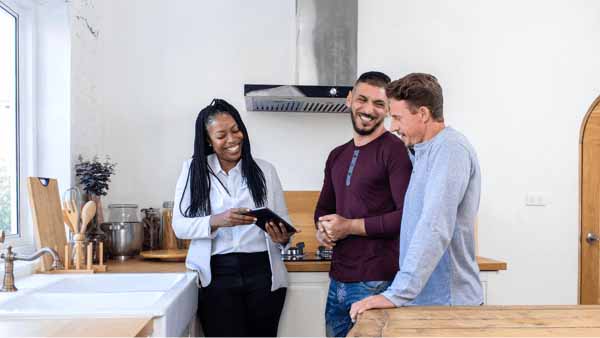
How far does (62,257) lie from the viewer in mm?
2328

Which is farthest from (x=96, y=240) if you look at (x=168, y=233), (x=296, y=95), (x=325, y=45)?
(x=325, y=45)

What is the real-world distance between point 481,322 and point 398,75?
2.16 metres

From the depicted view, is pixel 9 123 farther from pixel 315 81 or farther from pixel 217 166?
pixel 315 81

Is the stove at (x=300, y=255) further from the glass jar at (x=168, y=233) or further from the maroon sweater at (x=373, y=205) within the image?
the glass jar at (x=168, y=233)

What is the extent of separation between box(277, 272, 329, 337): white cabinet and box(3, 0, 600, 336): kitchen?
74 cm

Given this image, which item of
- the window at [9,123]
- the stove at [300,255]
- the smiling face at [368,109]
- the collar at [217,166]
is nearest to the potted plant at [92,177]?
the window at [9,123]

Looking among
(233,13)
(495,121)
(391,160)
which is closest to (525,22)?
(495,121)

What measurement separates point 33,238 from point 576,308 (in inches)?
85.0

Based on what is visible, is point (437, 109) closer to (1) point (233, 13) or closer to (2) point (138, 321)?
(2) point (138, 321)

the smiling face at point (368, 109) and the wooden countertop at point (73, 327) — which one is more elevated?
the smiling face at point (368, 109)

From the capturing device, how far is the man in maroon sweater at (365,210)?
1.92m

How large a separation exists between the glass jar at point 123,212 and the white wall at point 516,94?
151cm

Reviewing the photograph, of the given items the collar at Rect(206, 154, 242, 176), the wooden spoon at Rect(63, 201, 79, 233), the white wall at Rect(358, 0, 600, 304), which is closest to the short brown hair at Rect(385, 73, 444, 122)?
the collar at Rect(206, 154, 242, 176)

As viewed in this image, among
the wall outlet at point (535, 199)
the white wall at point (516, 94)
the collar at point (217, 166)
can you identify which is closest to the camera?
the collar at point (217, 166)
